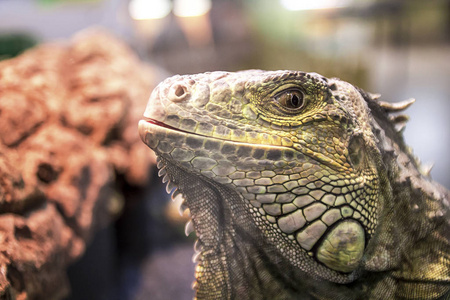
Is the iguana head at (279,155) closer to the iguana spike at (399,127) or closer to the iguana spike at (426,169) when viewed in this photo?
the iguana spike at (399,127)

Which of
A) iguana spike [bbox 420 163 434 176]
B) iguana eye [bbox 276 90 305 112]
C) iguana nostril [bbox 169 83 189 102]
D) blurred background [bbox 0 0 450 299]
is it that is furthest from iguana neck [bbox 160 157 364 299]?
blurred background [bbox 0 0 450 299]

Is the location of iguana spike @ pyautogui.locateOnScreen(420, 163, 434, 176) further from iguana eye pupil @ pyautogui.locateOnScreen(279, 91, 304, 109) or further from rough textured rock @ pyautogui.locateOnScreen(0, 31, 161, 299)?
rough textured rock @ pyautogui.locateOnScreen(0, 31, 161, 299)

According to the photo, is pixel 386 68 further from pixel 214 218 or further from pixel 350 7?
pixel 214 218

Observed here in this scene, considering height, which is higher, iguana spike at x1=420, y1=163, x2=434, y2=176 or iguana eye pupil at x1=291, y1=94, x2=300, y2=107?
iguana eye pupil at x1=291, y1=94, x2=300, y2=107

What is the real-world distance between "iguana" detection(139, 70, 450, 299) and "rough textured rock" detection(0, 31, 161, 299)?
1037 mm

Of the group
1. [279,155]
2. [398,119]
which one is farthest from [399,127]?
[279,155]

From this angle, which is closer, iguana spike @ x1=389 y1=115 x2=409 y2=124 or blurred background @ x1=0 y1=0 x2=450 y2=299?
iguana spike @ x1=389 y1=115 x2=409 y2=124

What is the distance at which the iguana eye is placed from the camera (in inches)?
65.9

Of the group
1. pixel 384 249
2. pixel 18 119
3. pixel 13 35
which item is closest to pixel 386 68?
pixel 384 249

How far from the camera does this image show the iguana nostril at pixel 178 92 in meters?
1.60

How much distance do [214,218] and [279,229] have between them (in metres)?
0.30

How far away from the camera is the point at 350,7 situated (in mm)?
3002

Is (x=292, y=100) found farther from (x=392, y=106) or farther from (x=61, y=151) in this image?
(x=61, y=151)

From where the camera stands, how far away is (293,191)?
1.63 metres
